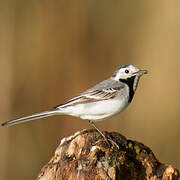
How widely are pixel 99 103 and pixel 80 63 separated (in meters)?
2.07

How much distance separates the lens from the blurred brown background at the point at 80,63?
6633 millimetres

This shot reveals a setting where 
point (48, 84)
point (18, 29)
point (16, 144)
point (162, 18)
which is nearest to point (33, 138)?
point (16, 144)

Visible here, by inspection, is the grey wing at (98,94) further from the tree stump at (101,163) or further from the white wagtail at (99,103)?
the tree stump at (101,163)

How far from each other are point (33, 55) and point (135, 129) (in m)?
2.25

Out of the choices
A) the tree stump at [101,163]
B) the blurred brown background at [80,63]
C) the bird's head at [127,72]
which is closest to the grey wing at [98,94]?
the bird's head at [127,72]

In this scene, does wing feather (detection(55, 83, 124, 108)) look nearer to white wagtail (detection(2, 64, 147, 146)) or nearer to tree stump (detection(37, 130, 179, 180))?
white wagtail (detection(2, 64, 147, 146))

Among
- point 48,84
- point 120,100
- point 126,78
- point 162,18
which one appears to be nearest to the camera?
point 120,100

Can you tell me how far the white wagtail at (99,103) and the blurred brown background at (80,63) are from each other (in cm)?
146

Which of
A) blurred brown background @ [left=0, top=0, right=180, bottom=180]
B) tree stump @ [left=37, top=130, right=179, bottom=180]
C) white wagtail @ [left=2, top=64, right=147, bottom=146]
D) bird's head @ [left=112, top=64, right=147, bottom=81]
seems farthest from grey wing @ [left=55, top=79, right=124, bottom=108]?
blurred brown background @ [left=0, top=0, right=180, bottom=180]

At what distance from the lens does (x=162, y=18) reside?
6.57m

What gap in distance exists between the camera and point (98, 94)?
5273 mm

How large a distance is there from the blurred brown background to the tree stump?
2.37 m

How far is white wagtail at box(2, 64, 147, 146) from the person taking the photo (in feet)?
16.6

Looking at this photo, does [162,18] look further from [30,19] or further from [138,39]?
[30,19]
